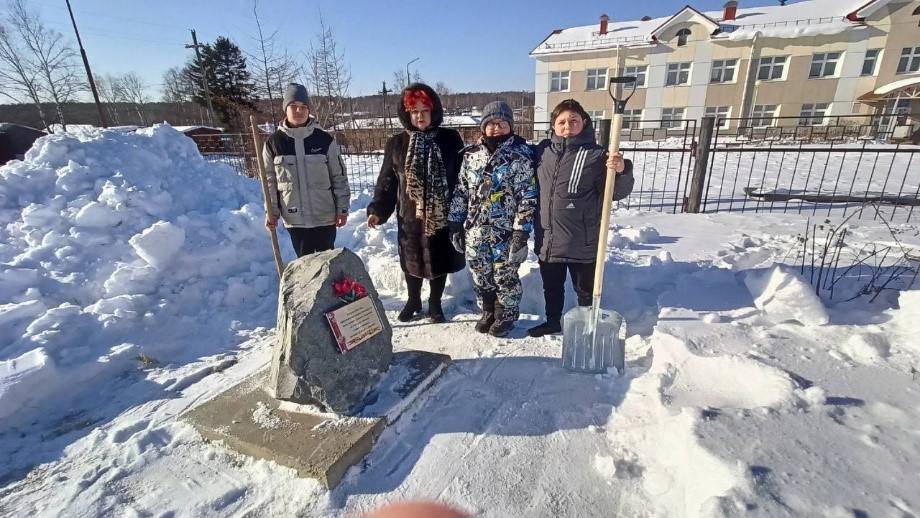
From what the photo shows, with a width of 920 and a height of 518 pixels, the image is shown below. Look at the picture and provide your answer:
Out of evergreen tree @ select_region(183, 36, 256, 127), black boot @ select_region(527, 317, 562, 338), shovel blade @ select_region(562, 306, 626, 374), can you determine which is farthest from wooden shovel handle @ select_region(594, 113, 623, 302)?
evergreen tree @ select_region(183, 36, 256, 127)

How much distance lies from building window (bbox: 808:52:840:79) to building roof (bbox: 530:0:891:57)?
125 cm

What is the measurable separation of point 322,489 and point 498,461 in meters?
0.87

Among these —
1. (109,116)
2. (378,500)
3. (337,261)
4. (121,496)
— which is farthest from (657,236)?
(109,116)

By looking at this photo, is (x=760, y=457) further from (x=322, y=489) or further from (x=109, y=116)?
(x=109, y=116)

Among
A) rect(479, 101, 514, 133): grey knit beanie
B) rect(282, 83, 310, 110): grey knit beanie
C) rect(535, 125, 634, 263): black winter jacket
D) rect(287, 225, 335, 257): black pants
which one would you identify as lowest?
rect(287, 225, 335, 257): black pants

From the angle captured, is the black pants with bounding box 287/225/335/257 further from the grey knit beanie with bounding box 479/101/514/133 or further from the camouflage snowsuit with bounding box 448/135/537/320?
the grey knit beanie with bounding box 479/101/514/133

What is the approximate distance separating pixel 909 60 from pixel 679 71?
37.1 feet

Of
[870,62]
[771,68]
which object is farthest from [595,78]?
[870,62]

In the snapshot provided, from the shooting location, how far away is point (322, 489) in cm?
197

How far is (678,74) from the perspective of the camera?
84.9 feet

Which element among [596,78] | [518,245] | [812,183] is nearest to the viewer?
[518,245]

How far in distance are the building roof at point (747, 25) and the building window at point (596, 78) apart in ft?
4.52

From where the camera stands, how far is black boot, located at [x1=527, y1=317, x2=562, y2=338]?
11.0 ft

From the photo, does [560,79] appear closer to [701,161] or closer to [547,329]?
[701,161]
